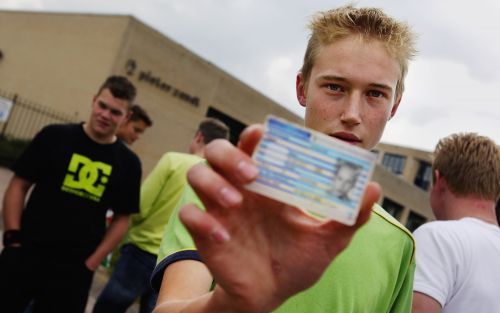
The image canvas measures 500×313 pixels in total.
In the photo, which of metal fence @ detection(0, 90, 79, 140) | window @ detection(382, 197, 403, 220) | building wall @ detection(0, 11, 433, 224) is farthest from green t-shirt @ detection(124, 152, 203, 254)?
window @ detection(382, 197, 403, 220)

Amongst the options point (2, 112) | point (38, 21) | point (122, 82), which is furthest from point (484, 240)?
point (38, 21)

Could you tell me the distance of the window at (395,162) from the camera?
45531 mm

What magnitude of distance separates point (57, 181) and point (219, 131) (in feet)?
5.87

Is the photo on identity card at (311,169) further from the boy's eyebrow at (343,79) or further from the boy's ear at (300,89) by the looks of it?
the boy's ear at (300,89)

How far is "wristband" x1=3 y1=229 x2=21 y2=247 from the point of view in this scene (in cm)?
294

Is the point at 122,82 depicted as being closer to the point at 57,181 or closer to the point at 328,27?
the point at 57,181

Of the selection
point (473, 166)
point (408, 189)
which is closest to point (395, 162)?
point (408, 189)

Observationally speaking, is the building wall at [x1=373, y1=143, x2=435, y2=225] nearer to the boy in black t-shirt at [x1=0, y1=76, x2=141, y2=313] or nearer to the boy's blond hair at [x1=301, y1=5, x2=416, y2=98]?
the boy in black t-shirt at [x1=0, y1=76, x2=141, y2=313]

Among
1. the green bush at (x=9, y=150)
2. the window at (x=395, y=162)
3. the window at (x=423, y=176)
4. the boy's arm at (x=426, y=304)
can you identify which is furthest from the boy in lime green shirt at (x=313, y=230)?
the window at (x=395, y=162)

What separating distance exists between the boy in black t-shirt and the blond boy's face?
2.39m

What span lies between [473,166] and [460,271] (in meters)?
0.69

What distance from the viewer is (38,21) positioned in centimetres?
1995

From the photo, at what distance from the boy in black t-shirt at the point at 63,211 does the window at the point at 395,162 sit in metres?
45.7

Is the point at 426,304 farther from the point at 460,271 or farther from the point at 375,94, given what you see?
the point at 375,94
